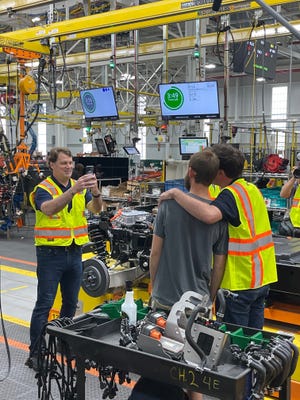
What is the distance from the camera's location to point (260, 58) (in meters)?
8.04

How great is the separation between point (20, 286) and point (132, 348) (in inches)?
182

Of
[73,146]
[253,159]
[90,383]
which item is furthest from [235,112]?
[90,383]

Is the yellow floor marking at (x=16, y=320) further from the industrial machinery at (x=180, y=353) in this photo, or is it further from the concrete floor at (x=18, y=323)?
the industrial machinery at (x=180, y=353)

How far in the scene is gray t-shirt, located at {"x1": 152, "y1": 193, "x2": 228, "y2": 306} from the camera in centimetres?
267

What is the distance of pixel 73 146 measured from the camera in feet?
102

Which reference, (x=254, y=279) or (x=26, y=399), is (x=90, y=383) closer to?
(x=26, y=399)

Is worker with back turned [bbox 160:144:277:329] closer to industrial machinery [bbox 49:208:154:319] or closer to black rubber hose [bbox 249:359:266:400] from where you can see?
black rubber hose [bbox 249:359:266:400]

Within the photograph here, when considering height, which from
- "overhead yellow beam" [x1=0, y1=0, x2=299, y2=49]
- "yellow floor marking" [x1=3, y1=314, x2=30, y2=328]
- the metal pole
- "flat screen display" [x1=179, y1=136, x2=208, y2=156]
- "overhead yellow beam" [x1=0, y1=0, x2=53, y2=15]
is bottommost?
"yellow floor marking" [x1=3, y1=314, x2=30, y2=328]

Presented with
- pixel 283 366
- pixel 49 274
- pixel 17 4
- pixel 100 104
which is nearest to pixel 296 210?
pixel 49 274

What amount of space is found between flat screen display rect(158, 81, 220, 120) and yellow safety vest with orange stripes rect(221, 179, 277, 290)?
5135 millimetres

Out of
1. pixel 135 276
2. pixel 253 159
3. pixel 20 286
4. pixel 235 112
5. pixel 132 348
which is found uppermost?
pixel 235 112

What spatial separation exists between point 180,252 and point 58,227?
145 cm

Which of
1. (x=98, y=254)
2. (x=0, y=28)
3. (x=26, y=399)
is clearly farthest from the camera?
(x=0, y=28)

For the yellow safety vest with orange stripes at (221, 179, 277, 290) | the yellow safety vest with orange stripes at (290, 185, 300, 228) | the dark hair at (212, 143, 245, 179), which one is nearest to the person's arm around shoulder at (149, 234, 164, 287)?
the yellow safety vest with orange stripes at (221, 179, 277, 290)
